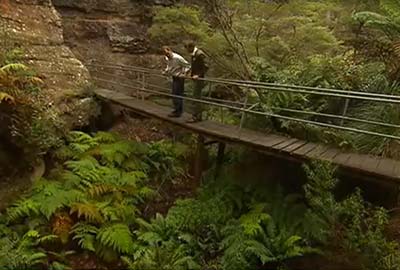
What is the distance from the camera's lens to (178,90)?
805cm

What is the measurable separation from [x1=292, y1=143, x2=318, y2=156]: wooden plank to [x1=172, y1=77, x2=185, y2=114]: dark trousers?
281cm

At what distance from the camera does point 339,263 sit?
5.39 metres

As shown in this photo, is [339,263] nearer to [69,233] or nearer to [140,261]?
[140,261]

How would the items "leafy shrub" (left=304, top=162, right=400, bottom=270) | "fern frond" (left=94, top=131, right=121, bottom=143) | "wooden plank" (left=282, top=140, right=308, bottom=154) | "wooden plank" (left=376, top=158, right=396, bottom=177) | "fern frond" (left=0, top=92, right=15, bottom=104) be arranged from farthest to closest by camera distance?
1. "fern frond" (left=94, top=131, right=121, bottom=143)
2. "fern frond" (left=0, top=92, right=15, bottom=104)
3. "wooden plank" (left=282, top=140, right=308, bottom=154)
4. "wooden plank" (left=376, top=158, right=396, bottom=177)
5. "leafy shrub" (left=304, top=162, right=400, bottom=270)

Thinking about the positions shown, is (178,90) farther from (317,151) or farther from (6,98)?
(317,151)

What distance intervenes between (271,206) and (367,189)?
4.87ft

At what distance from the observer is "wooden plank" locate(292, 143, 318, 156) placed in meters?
5.77

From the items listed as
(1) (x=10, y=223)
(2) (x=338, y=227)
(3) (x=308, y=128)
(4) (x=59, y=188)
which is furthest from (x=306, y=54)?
(1) (x=10, y=223)

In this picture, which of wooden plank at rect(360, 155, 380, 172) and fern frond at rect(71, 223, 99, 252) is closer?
wooden plank at rect(360, 155, 380, 172)

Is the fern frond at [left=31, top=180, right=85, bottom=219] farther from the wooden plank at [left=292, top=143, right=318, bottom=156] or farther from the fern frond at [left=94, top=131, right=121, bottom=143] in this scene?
the wooden plank at [left=292, top=143, right=318, bottom=156]

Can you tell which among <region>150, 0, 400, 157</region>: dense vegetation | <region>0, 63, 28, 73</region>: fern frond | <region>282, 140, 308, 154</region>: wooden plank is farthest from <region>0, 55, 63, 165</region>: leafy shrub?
<region>282, 140, 308, 154</region>: wooden plank

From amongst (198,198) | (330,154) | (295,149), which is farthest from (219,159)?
(330,154)

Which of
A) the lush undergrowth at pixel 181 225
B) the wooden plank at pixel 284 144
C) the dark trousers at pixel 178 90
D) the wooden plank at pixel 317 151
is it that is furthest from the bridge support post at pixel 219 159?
the wooden plank at pixel 317 151

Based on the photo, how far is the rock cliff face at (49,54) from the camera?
9273 millimetres
